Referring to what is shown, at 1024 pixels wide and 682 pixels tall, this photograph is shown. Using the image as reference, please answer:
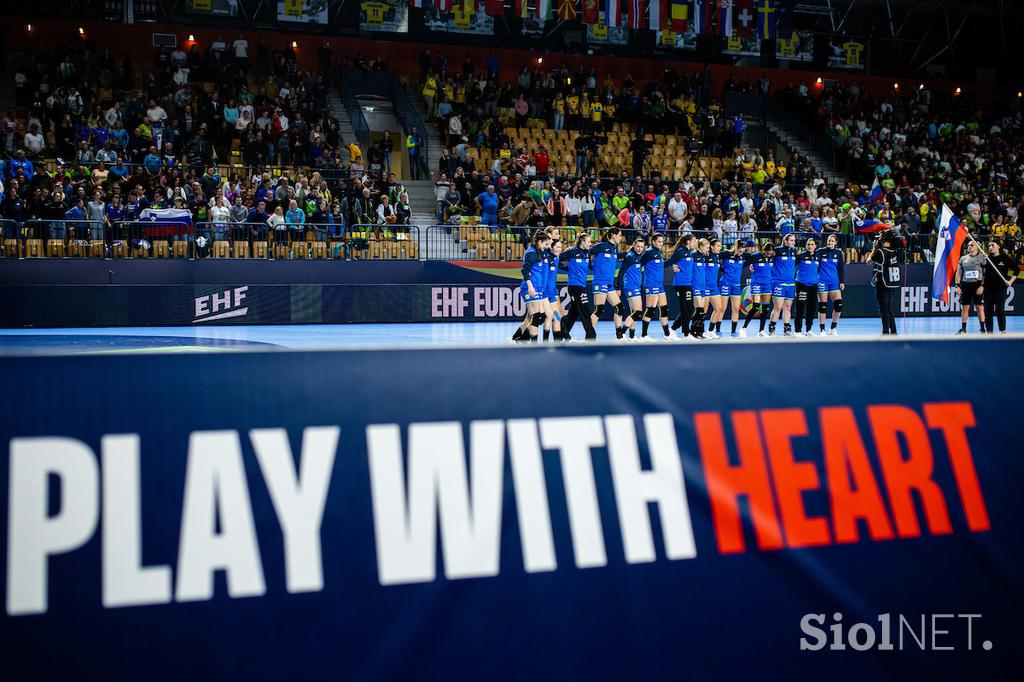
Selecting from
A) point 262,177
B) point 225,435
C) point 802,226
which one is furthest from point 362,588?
point 802,226

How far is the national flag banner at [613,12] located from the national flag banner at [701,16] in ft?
8.80

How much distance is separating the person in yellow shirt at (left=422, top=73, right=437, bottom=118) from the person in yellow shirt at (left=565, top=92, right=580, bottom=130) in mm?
4756

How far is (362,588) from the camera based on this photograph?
3.36m

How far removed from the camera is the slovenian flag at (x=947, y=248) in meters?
17.9

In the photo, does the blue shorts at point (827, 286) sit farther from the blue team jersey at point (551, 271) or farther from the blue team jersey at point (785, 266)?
the blue team jersey at point (551, 271)

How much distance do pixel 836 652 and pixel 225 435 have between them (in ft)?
8.41

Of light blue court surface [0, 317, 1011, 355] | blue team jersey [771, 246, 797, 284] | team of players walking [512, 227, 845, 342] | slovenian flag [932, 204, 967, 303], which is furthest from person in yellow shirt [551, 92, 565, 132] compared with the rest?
slovenian flag [932, 204, 967, 303]

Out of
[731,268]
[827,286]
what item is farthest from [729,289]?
[827,286]

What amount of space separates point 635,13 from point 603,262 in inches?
675

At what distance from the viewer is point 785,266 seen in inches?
781

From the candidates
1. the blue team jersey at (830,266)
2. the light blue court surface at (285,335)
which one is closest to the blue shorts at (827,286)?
the blue team jersey at (830,266)

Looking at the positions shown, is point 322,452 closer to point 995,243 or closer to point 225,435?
point 225,435

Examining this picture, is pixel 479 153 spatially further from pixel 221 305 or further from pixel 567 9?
pixel 221 305

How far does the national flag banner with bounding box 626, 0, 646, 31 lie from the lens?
31.6 meters
